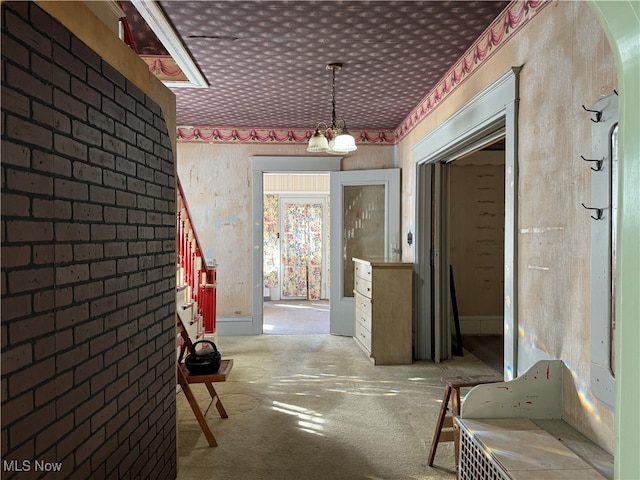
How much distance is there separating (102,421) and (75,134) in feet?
3.47

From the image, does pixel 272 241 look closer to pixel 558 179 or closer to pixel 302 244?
pixel 302 244

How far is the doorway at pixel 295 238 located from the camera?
9.55m

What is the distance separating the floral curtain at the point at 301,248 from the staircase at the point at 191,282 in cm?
461

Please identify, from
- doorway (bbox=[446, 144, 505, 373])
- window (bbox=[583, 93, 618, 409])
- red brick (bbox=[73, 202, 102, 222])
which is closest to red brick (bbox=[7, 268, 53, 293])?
red brick (bbox=[73, 202, 102, 222])

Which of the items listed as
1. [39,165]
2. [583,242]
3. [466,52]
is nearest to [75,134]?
[39,165]

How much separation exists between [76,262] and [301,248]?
8081 mm

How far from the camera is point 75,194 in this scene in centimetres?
160

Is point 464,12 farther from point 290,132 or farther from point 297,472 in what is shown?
point 290,132

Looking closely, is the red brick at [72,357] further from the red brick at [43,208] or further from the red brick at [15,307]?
the red brick at [43,208]

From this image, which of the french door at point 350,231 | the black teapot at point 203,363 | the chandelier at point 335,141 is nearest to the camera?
the black teapot at point 203,363

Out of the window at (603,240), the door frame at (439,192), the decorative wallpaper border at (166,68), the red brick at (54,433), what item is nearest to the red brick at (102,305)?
the red brick at (54,433)

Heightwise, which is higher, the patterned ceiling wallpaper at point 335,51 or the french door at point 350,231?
the patterned ceiling wallpaper at point 335,51

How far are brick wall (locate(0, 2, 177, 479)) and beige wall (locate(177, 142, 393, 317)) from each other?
3.98 m

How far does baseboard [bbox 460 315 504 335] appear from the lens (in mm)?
6578
